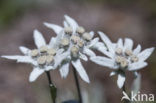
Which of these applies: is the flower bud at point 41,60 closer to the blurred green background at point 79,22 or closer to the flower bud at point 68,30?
the flower bud at point 68,30

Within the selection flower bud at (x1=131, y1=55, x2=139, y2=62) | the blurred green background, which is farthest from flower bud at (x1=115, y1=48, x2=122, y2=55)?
the blurred green background

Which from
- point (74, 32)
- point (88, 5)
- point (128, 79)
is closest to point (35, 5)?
point (88, 5)

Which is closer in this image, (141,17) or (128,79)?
(128,79)

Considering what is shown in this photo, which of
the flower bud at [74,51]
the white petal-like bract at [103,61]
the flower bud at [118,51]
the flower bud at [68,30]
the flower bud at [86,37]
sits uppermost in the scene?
the flower bud at [68,30]

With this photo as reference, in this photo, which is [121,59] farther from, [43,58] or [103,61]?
[43,58]

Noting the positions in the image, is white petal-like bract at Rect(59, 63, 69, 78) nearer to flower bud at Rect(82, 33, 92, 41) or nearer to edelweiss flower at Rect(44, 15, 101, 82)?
edelweiss flower at Rect(44, 15, 101, 82)

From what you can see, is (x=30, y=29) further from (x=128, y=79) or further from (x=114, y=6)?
(x=128, y=79)

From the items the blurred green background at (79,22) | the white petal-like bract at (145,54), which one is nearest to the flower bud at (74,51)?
the white petal-like bract at (145,54)

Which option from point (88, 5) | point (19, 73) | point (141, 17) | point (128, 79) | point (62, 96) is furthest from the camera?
point (88, 5)

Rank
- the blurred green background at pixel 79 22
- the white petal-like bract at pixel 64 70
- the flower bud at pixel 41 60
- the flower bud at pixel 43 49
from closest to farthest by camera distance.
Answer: the white petal-like bract at pixel 64 70, the flower bud at pixel 41 60, the flower bud at pixel 43 49, the blurred green background at pixel 79 22
